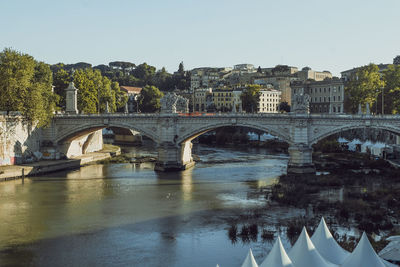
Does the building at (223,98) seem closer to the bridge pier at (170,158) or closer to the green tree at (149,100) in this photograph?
the green tree at (149,100)

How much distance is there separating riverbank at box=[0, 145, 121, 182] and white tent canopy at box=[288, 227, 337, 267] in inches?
1209

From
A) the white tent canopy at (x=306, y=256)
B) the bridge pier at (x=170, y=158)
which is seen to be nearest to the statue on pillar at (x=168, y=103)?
the bridge pier at (x=170, y=158)

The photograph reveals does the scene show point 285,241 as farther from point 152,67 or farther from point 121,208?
point 152,67

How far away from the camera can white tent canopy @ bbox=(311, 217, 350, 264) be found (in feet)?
57.2

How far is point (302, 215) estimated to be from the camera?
95.7ft

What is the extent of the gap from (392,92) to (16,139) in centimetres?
4099

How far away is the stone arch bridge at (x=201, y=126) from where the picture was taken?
Answer: 4256 centimetres

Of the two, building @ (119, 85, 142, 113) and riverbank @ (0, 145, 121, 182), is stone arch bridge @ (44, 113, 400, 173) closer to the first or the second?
riverbank @ (0, 145, 121, 182)

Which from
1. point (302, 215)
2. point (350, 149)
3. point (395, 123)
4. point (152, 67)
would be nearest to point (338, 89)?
point (350, 149)

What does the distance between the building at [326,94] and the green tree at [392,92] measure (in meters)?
20.1

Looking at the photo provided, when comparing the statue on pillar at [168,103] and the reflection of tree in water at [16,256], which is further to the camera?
the statue on pillar at [168,103]

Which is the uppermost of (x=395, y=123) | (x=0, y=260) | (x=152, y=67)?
(x=152, y=67)

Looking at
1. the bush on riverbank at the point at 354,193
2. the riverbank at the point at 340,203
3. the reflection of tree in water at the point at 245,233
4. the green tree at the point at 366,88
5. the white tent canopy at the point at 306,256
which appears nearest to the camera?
the white tent canopy at the point at 306,256

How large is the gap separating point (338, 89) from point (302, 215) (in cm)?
5764
